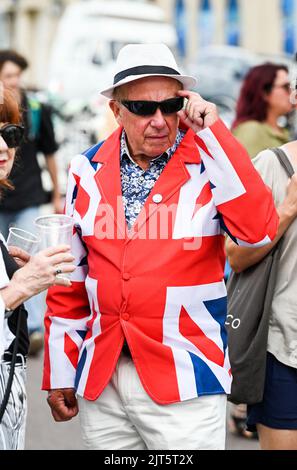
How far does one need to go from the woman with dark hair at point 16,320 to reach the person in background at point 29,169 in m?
4.53

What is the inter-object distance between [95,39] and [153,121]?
1080 inches

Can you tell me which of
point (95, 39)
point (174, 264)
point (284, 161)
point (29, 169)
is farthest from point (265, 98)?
point (95, 39)

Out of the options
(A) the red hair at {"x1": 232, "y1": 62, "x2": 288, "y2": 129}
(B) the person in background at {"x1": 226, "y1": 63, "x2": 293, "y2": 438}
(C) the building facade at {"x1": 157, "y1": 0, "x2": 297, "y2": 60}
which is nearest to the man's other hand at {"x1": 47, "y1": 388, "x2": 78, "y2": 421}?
(B) the person in background at {"x1": 226, "y1": 63, "x2": 293, "y2": 438}

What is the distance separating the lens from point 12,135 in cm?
357

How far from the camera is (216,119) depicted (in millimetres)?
3707

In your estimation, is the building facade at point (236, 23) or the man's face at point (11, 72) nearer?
the man's face at point (11, 72)

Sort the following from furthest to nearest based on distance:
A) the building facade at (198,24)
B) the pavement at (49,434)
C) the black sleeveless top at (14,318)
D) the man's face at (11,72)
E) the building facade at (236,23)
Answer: the building facade at (198,24), the building facade at (236,23), the man's face at (11,72), the pavement at (49,434), the black sleeveless top at (14,318)

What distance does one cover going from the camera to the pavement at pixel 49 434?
616 centimetres

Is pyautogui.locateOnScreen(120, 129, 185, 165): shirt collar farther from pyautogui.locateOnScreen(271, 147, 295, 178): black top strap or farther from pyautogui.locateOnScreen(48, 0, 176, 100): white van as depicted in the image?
pyautogui.locateOnScreen(48, 0, 176, 100): white van

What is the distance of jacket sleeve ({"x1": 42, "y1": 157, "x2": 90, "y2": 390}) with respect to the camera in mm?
3877

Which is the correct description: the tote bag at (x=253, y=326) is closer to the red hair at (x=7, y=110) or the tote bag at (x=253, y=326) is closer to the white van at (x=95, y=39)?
the red hair at (x=7, y=110)

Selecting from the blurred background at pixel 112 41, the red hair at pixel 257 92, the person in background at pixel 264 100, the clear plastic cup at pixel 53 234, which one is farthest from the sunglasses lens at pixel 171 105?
the blurred background at pixel 112 41

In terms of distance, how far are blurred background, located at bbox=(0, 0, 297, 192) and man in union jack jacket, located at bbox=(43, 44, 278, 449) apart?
4.08m
